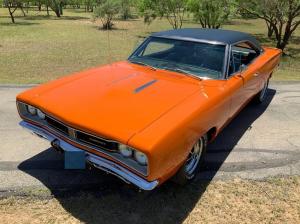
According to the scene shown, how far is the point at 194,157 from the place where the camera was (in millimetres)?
3887

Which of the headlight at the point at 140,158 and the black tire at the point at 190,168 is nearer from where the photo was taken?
the headlight at the point at 140,158

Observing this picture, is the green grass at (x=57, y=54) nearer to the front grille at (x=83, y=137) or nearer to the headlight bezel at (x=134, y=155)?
the front grille at (x=83, y=137)

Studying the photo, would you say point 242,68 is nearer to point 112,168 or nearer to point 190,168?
point 190,168

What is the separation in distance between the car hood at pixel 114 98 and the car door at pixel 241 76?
63 cm

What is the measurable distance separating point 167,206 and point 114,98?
51.2 inches

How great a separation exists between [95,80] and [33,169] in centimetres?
136

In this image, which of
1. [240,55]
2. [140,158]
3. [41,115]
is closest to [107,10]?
[240,55]

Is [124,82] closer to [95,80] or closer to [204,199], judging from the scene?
[95,80]

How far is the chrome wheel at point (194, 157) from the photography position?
3801 millimetres

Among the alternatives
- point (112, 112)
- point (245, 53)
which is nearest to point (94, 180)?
point (112, 112)

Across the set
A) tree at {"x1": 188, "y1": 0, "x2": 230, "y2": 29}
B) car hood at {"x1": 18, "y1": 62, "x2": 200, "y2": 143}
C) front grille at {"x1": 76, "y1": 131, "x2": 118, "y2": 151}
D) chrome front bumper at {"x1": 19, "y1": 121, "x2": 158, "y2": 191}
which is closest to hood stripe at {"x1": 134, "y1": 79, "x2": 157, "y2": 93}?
car hood at {"x1": 18, "y1": 62, "x2": 200, "y2": 143}

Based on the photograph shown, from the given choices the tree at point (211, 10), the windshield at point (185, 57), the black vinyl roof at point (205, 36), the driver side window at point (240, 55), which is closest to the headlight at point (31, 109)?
the windshield at point (185, 57)

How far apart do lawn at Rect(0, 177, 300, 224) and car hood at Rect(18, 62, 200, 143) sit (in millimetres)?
908

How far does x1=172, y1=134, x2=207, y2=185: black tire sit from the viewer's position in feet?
11.7
